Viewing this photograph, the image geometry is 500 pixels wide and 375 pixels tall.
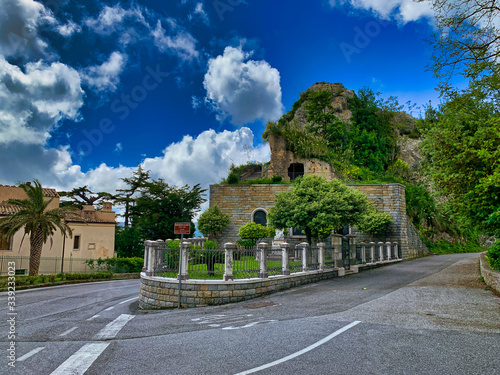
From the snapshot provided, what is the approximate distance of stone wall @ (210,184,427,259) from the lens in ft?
87.5

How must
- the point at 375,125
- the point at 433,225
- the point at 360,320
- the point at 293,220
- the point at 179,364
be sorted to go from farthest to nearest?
1. the point at 375,125
2. the point at 433,225
3. the point at 293,220
4. the point at 360,320
5. the point at 179,364

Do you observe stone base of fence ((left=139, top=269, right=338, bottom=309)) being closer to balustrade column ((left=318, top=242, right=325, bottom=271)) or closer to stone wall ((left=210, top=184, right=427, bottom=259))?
balustrade column ((left=318, top=242, right=325, bottom=271))

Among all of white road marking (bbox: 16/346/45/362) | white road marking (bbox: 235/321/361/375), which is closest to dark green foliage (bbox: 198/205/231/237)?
white road marking (bbox: 235/321/361/375)

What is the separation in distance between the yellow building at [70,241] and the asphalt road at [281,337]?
1640 cm

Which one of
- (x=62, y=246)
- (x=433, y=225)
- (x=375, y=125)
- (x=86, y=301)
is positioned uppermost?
(x=375, y=125)

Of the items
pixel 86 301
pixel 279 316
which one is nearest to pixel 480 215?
pixel 279 316

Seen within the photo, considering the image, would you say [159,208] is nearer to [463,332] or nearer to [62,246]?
[62,246]

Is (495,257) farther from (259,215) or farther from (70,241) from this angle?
(70,241)

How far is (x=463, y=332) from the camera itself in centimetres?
646

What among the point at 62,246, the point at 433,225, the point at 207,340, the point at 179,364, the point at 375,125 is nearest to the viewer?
the point at 179,364

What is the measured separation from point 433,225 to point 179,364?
33.0 metres

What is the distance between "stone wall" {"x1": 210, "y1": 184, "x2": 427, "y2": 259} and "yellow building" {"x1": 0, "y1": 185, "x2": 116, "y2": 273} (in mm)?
10141

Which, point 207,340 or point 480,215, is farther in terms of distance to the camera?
point 480,215

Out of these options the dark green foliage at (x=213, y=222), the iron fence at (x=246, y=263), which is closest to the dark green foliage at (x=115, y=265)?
the dark green foliage at (x=213, y=222)
